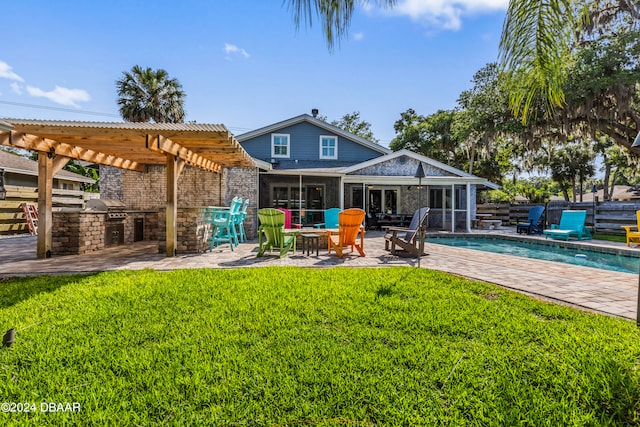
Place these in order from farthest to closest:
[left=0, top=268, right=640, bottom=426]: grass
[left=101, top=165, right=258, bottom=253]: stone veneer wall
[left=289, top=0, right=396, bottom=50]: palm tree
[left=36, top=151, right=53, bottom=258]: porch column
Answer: [left=101, top=165, right=258, bottom=253]: stone veneer wall < [left=36, top=151, right=53, bottom=258]: porch column < [left=289, top=0, right=396, bottom=50]: palm tree < [left=0, top=268, right=640, bottom=426]: grass

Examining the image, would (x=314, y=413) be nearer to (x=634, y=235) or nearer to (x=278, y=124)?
(x=634, y=235)

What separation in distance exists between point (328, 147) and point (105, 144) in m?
10.4

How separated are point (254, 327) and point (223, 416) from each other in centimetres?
111

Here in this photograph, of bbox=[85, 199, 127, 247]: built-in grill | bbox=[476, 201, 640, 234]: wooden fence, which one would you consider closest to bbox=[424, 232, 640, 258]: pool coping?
bbox=[476, 201, 640, 234]: wooden fence

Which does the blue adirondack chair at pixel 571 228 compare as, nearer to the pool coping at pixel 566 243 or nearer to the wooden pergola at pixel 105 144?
the pool coping at pixel 566 243

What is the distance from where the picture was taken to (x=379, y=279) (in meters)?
4.65

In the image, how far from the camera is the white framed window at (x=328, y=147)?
1562cm

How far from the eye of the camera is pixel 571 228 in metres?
11.2

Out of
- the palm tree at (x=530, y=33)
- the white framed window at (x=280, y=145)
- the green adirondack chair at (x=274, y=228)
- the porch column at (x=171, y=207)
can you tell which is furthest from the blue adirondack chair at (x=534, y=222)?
the porch column at (x=171, y=207)

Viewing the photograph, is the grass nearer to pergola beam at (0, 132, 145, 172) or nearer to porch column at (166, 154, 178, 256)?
porch column at (166, 154, 178, 256)

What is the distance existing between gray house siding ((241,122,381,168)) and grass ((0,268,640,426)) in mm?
12123

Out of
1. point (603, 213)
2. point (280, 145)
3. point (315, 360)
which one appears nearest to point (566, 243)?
point (603, 213)

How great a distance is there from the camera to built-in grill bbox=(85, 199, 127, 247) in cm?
806

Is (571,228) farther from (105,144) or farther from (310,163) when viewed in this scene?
(105,144)
